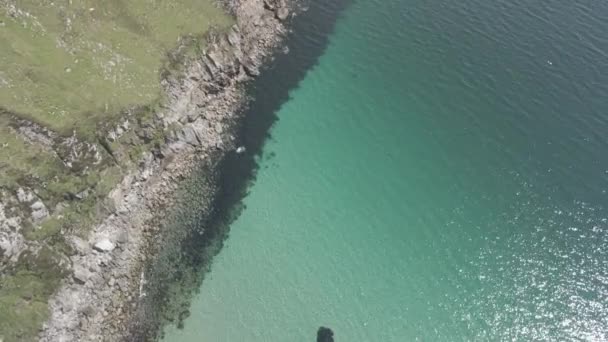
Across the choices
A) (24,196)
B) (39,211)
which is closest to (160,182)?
(39,211)

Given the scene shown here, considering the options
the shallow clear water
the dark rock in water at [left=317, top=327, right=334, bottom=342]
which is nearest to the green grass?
the shallow clear water

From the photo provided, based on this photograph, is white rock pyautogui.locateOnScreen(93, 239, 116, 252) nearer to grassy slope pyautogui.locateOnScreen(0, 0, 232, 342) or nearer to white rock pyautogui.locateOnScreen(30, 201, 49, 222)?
grassy slope pyautogui.locateOnScreen(0, 0, 232, 342)

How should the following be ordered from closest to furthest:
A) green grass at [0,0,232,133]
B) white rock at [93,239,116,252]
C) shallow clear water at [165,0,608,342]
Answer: white rock at [93,239,116,252] → green grass at [0,0,232,133] → shallow clear water at [165,0,608,342]

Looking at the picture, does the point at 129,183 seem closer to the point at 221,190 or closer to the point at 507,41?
the point at 221,190

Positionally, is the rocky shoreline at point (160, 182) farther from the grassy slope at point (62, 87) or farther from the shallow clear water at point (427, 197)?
the shallow clear water at point (427, 197)

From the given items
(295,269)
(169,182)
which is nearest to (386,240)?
(295,269)

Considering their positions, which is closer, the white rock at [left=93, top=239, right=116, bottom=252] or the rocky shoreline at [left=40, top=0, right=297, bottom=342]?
the rocky shoreline at [left=40, top=0, right=297, bottom=342]
